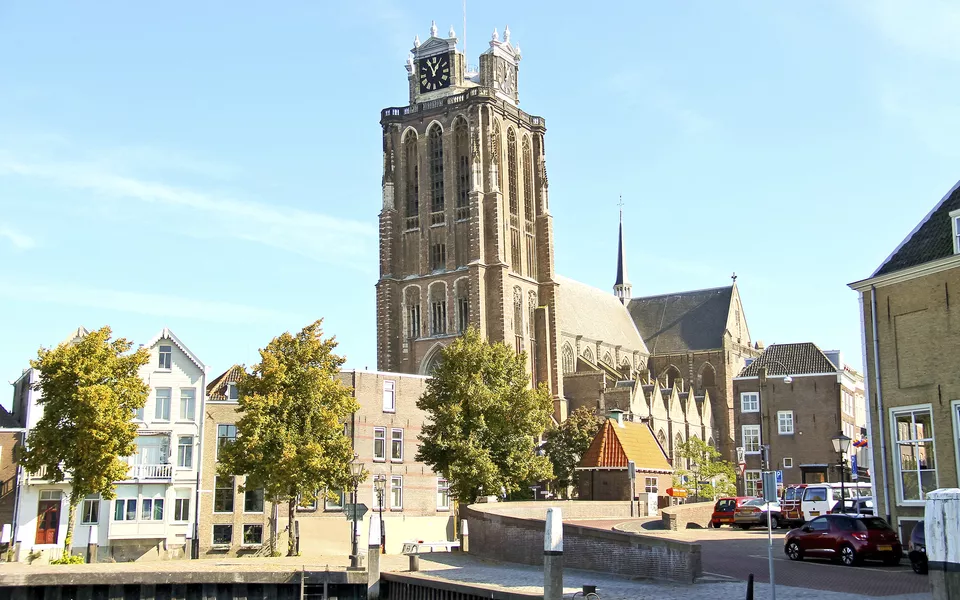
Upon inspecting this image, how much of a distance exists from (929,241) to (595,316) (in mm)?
77358

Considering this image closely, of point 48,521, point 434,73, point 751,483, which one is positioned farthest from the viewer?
point 434,73

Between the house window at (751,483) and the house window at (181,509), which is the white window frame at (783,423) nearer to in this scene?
the house window at (751,483)

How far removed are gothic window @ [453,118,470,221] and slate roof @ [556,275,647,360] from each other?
1284 cm

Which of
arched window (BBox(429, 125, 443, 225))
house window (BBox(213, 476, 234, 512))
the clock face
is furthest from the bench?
the clock face

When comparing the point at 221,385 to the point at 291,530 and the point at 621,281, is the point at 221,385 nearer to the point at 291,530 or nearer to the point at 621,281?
the point at 291,530

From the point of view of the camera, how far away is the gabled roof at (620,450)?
5106 cm

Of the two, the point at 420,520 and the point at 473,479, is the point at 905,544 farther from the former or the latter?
the point at 420,520

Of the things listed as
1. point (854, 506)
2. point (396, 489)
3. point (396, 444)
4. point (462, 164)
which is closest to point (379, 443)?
point (396, 444)

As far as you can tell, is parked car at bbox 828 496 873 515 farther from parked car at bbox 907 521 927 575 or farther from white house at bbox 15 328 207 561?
white house at bbox 15 328 207 561

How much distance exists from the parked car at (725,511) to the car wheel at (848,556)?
51.8 feet

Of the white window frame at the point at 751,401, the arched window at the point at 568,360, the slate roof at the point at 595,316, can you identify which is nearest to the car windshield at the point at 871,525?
the white window frame at the point at 751,401

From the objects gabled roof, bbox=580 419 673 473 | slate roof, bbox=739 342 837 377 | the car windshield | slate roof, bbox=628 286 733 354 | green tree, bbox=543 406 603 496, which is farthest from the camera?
slate roof, bbox=628 286 733 354

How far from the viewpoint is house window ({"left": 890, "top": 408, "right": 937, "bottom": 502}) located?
2805 cm

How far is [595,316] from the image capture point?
349 ft
